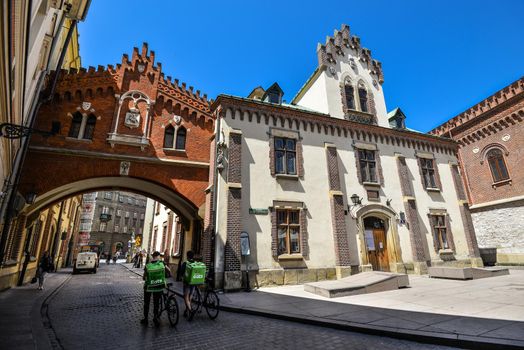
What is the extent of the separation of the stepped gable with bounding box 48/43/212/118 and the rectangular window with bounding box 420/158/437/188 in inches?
595

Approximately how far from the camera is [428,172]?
61.0 ft

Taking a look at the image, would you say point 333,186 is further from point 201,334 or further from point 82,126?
point 82,126

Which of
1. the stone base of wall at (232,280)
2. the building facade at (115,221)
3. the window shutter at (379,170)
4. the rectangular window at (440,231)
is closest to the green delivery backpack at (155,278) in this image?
the stone base of wall at (232,280)

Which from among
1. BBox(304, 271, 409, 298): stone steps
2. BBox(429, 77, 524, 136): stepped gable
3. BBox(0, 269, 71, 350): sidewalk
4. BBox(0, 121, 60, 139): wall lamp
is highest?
BBox(429, 77, 524, 136): stepped gable

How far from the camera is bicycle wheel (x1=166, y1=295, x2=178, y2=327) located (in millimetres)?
6656

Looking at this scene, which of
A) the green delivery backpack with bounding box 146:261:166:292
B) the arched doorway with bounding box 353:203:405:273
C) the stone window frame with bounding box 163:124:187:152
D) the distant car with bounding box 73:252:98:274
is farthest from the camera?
the distant car with bounding box 73:252:98:274

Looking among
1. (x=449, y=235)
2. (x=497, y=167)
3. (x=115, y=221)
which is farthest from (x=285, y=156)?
(x=115, y=221)

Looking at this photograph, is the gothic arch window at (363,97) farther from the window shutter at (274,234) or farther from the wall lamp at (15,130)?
the wall lamp at (15,130)

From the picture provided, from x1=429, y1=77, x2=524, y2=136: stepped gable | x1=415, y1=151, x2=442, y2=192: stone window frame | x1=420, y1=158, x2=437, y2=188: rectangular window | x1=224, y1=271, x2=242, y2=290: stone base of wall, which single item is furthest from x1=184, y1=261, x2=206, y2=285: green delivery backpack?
x1=429, y1=77, x2=524, y2=136: stepped gable

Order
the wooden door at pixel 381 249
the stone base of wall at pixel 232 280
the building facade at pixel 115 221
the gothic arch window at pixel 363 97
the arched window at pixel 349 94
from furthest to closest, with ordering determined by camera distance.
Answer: the building facade at pixel 115 221 → the gothic arch window at pixel 363 97 → the arched window at pixel 349 94 → the wooden door at pixel 381 249 → the stone base of wall at pixel 232 280

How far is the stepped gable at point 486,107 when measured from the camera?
775 inches

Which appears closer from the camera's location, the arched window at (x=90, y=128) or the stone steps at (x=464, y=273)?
the stone steps at (x=464, y=273)

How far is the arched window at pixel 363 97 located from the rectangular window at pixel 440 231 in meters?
8.66

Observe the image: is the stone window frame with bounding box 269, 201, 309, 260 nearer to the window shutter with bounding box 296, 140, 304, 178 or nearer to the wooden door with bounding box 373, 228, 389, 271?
the window shutter with bounding box 296, 140, 304, 178
